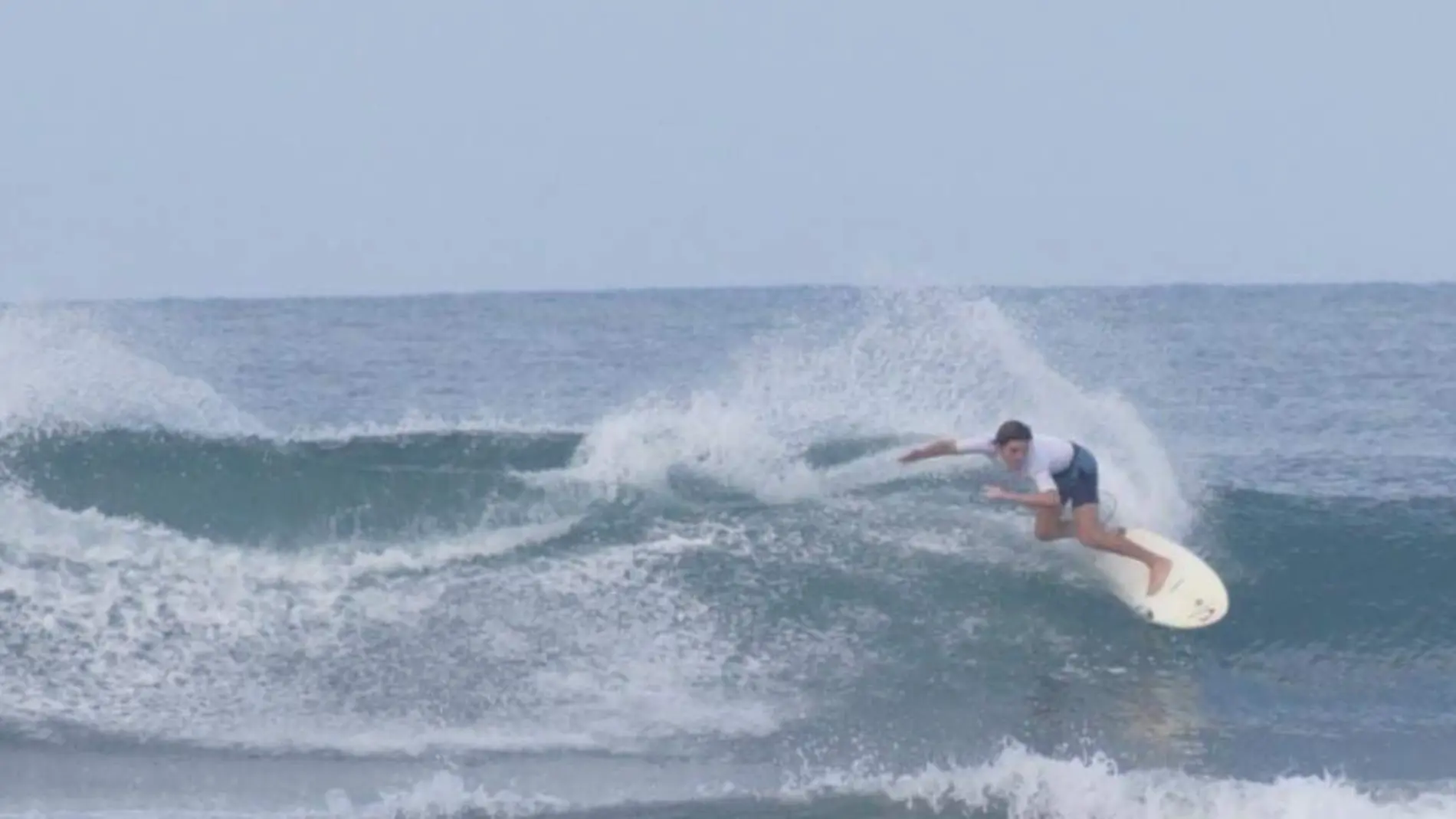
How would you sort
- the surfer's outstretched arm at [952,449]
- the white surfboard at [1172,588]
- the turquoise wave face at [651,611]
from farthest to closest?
the white surfboard at [1172,588] → the surfer's outstretched arm at [952,449] → the turquoise wave face at [651,611]

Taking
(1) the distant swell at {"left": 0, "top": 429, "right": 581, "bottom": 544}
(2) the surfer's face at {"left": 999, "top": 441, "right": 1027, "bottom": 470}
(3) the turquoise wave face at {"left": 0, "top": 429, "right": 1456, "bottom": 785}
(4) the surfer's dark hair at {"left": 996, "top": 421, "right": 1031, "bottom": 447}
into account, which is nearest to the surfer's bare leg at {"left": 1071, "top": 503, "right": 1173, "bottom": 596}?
(3) the turquoise wave face at {"left": 0, "top": 429, "right": 1456, "bottom": 785}

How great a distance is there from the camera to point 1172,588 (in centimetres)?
1246

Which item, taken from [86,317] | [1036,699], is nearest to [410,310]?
[86,317]

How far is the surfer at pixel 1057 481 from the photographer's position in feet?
39.2

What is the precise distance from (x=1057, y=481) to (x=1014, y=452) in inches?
26.0

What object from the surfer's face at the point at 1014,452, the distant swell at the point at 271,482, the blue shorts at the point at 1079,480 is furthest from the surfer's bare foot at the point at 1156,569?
the distant swell at the point at 271,482

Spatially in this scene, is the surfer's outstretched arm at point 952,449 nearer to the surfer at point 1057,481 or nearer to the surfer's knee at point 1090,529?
the surfer at point 1057,481

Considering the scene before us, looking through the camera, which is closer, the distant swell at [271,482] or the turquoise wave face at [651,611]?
the turquoise wave face at [651,611]

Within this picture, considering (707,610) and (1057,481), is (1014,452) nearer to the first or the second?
(1057,481)

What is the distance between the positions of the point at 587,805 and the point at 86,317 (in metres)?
9.83

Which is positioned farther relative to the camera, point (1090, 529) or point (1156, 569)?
point (1156, 569)

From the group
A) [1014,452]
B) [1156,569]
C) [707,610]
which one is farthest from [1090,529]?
[707,610]

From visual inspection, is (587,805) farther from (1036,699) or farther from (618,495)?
(618,495)

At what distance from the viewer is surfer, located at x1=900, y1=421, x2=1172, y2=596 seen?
11945mm
